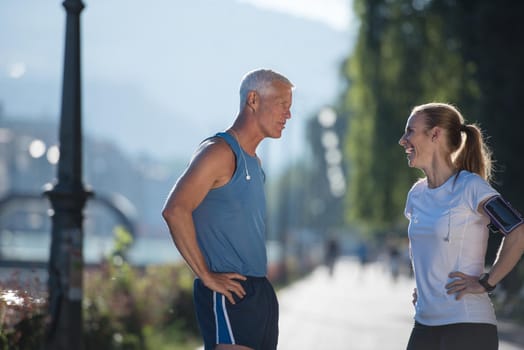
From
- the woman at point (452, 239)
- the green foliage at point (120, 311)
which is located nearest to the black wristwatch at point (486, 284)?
the woman at point (452, 239)

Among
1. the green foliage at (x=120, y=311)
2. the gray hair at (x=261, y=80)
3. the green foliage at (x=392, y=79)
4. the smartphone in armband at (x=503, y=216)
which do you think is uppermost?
the green foliage at (x=392, y=79)

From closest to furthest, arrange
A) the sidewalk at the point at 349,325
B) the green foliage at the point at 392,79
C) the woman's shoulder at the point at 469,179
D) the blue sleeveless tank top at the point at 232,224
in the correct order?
the blue sleeveless tank top at the point at 232,224, the woman's shoulder at the point at 469,179, the sidewalk at the point at 349,325, the green foliage at the point at 392,79

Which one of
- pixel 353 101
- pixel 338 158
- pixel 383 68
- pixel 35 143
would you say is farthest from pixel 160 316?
pixel 35 143

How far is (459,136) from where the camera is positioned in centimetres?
491

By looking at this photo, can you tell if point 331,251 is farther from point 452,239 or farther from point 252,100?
point 252,100

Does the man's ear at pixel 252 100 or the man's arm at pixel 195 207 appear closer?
the man's arm at pixel 195 207

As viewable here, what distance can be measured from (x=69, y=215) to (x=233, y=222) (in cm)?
482

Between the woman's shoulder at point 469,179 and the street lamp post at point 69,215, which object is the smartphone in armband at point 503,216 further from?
the street lamp post at point 69,215

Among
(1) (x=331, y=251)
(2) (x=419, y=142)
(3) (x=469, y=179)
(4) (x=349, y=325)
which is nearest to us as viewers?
(3) (x=469, y=179)

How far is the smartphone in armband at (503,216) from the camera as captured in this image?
15.0ft

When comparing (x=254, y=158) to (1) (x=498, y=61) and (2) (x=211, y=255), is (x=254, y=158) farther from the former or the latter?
(1) (x=498, y=61)

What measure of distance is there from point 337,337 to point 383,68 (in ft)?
43.8

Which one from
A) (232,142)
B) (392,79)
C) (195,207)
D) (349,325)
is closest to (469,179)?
(232,142)

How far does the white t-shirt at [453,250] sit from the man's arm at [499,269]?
4cm
